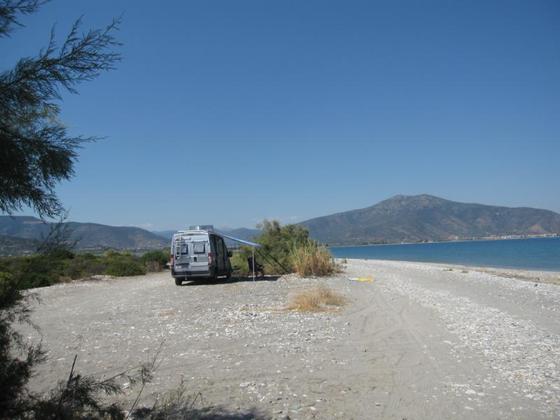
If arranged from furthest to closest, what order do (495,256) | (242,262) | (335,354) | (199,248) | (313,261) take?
(495,256) < (242,262) < (313,261) < (199,248) < (335,354)

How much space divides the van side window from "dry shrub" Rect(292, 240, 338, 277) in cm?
478

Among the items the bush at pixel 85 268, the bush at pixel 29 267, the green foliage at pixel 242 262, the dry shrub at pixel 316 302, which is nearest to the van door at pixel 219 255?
the green foliage at pixel 242 262

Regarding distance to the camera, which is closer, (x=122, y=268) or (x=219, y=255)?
(x=219, y=255)

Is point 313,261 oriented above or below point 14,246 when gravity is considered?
below

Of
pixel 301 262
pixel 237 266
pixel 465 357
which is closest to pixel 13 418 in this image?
pixel 465 357

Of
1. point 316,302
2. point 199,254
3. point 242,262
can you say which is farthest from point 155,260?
point 316,302

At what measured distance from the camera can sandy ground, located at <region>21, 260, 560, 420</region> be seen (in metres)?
4.89

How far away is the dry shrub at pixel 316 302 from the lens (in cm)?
1108

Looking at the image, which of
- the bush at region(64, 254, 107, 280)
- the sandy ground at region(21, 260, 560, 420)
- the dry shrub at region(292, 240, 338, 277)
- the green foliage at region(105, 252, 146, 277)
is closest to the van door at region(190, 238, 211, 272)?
the dry shrub at region(292, 240, 338, 277)

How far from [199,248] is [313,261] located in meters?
5.64

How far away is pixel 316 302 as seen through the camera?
1142 centimetres

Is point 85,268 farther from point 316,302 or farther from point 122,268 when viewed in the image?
point 316,302

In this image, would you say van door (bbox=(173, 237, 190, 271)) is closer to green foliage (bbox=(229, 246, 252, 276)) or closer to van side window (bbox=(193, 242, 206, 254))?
van side window (bbox=(193, 242, 206, 254))

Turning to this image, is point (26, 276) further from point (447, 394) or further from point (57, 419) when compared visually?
point (447, 394)
